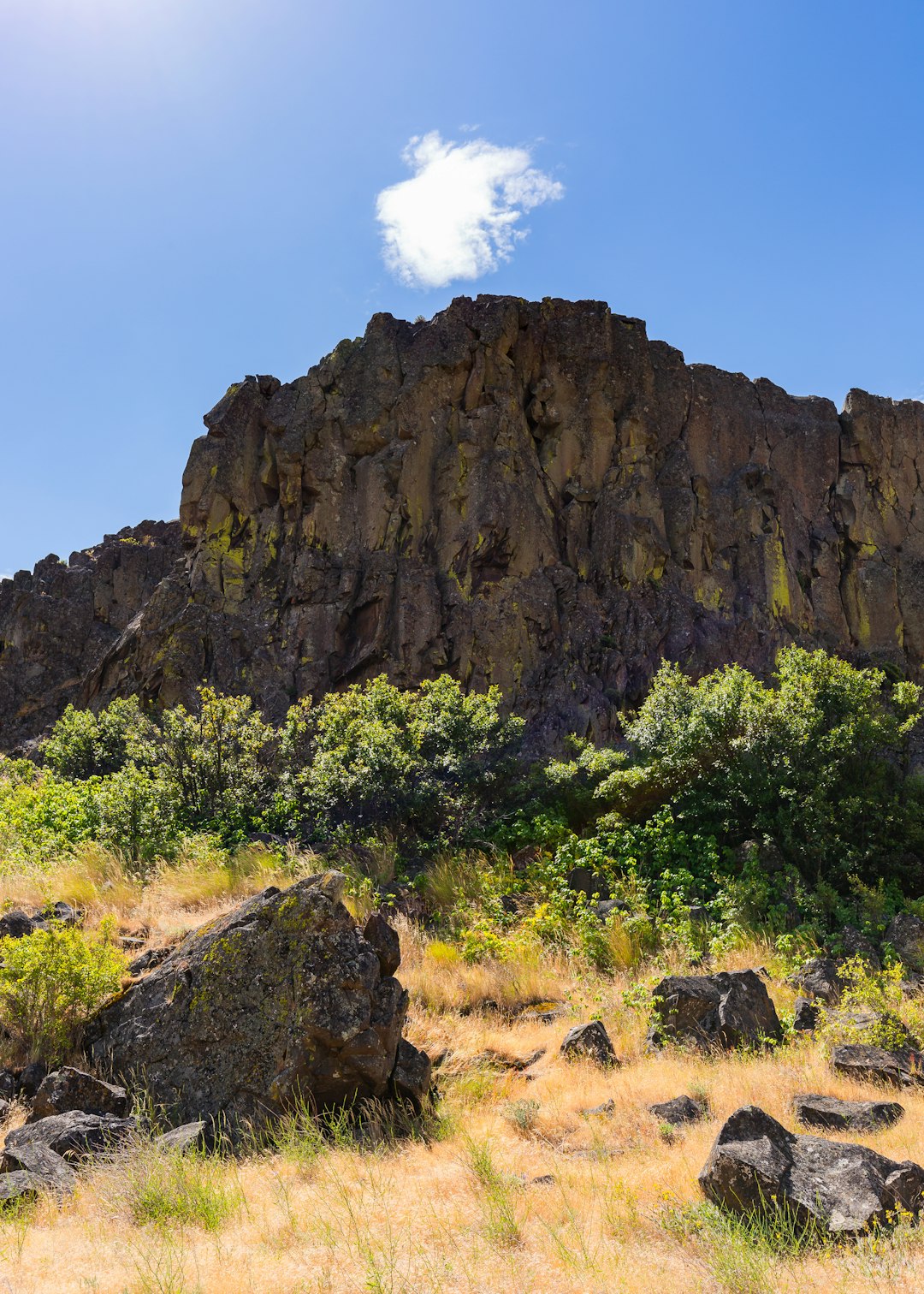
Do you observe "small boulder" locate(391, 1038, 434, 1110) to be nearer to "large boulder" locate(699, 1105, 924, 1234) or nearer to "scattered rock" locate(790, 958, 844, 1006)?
"large boulder" locate(699, 1105, 924, 1234)

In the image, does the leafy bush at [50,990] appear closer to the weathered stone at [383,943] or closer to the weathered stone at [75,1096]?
the weathered stone at [75,1096]

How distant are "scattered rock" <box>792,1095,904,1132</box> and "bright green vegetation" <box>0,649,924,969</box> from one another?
371 cm

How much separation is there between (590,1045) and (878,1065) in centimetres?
223

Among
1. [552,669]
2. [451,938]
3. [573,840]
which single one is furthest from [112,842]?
[552,669]

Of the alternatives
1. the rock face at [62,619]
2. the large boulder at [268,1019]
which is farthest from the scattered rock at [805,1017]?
the rock face at [62,619]

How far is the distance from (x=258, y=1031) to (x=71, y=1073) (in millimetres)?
1386

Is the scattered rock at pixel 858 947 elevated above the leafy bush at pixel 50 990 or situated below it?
below

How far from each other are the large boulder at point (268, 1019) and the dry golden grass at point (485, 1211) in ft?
2.02

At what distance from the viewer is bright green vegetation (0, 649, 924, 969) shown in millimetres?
Result: 10312

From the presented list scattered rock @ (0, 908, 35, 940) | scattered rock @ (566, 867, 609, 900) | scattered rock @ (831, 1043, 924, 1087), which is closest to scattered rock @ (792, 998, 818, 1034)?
scattered rock @ (831, 1043, 924, 1087)

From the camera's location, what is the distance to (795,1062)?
667 centimetres

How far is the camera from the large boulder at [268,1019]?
6.00 m

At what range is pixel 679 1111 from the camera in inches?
231

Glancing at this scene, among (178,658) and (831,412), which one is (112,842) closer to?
(178,658)
